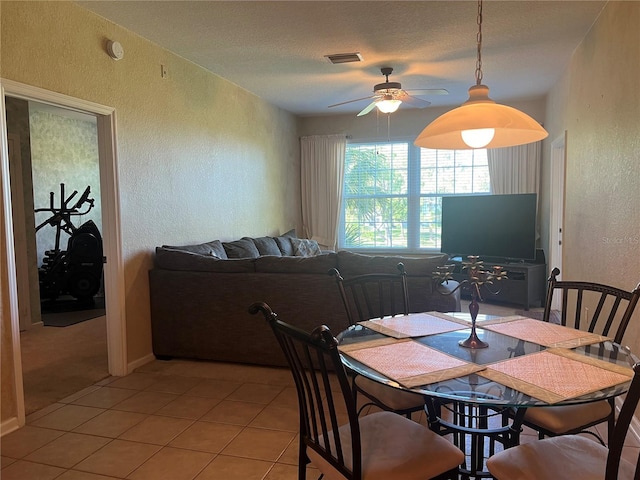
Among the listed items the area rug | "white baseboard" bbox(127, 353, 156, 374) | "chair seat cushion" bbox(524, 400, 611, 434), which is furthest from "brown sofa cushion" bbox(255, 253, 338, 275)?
the area rug

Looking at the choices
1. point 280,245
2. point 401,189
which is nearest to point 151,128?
point 280,245

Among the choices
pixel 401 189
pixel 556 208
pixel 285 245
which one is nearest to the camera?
pixel 556 208

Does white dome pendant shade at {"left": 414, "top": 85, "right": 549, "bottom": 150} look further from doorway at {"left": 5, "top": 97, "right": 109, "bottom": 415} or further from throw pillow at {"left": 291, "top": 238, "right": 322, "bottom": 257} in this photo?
throw pillow at {"left": 291, "top": 238, "right": 322, "bottom": 257}

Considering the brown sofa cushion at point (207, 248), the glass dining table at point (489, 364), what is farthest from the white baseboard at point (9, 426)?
the glass dining table at point (489, 364)

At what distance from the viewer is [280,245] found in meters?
5.58

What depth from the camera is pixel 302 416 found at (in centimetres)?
169

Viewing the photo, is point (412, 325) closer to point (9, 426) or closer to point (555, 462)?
point (555, 462)

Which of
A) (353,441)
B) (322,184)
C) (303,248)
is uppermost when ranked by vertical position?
(322,184)

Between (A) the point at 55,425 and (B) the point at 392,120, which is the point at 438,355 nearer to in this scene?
(A) the point at 55,425

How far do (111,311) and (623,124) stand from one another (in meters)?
3.70

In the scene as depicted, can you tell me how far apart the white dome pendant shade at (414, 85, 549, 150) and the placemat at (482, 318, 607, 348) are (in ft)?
2.73

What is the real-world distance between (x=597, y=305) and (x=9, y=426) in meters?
3.49

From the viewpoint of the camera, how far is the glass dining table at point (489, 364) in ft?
4.55

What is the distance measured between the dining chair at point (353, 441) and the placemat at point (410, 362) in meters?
0.18
